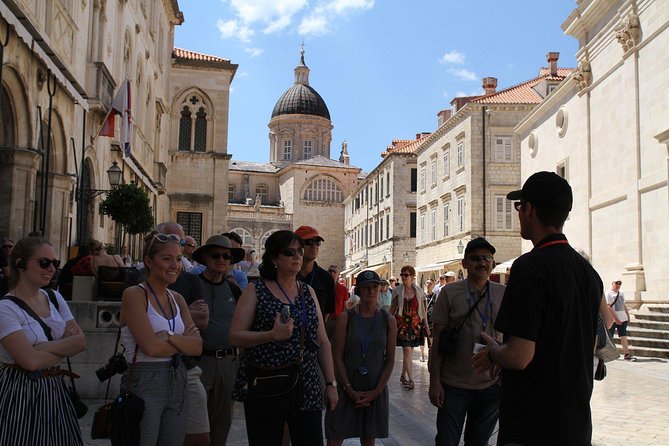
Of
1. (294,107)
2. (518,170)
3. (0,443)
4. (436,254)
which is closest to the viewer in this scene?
(0,443)

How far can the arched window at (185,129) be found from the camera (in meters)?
35.1

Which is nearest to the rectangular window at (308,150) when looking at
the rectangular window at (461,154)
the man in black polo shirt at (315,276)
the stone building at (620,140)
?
the rectangular window at (461,154)

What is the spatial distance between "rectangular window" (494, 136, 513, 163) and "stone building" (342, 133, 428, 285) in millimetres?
10642

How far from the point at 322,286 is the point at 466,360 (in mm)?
1568

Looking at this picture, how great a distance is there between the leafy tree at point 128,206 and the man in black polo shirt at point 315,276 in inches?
390

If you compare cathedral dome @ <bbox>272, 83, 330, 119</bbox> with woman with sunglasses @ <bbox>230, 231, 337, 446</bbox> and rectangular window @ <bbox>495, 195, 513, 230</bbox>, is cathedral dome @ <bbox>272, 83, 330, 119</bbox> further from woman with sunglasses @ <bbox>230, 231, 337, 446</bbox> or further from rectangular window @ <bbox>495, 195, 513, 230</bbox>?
woman with sunglasses @ <bbox>230, 231, 337, 446</bbox>

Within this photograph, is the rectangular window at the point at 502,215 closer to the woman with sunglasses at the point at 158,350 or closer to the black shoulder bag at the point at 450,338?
the black shoulder bag at the point at 450,338

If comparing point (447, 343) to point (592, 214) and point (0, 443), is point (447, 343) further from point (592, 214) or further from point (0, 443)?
point (592, 214)

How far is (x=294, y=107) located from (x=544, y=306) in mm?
85519

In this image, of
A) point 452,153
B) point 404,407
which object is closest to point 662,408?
point 404,407

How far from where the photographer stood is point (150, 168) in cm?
2770

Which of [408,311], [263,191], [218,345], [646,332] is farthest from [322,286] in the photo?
[263,191]

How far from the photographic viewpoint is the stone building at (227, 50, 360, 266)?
75.6 meters

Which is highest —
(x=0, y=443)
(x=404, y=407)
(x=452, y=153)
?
(x=452, y=153)
